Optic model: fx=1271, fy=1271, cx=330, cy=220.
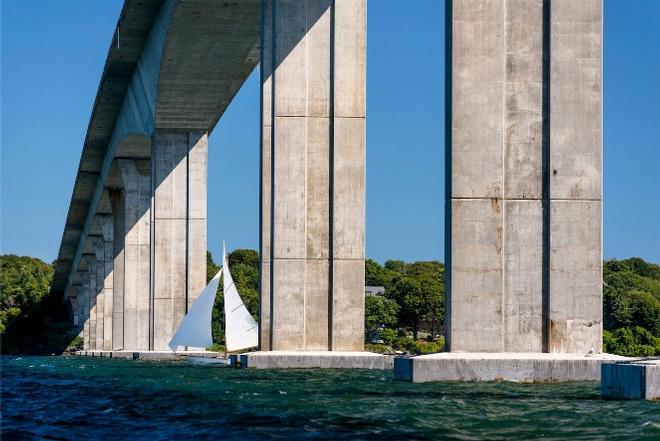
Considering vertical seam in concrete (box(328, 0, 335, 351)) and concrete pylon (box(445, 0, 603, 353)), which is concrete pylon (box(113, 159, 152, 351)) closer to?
vertical seam in concrete (box(328, 0, 335, 351))

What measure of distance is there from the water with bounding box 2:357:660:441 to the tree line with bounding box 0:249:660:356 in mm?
58974

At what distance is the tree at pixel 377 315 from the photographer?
109m

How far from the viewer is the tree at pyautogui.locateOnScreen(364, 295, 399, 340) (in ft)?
357

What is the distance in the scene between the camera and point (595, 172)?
800 inches

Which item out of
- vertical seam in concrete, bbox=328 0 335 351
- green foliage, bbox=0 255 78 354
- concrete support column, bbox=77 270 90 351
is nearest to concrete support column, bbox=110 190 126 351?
concrete support column, bbox=77 270 90 351

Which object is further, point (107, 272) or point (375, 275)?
point (375, 275)

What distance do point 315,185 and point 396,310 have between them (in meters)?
82.6

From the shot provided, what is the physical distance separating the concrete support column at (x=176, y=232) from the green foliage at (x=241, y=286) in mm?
14386

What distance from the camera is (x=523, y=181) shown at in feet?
67.4

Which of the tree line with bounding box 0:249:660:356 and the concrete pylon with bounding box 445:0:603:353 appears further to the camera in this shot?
the tree line with bounding box 0:249:660:356

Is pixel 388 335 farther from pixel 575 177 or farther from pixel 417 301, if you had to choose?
pixel 575 177

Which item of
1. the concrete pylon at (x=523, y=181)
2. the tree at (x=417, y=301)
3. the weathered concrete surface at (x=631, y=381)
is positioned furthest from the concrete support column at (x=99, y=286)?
the weathered concrete surface at (x=631, y=381)

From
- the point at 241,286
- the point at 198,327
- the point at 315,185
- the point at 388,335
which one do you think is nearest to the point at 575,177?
the point at 315,185

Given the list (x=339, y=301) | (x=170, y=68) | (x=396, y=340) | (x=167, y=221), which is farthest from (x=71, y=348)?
(x=339, y=301)
